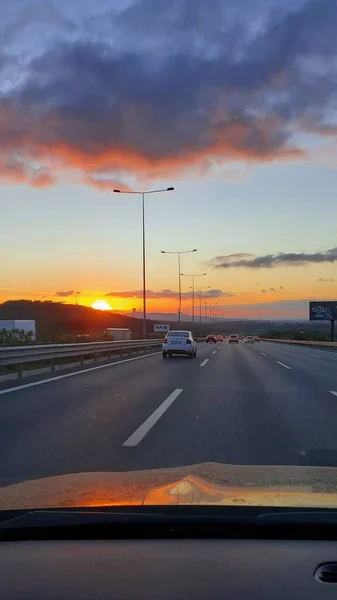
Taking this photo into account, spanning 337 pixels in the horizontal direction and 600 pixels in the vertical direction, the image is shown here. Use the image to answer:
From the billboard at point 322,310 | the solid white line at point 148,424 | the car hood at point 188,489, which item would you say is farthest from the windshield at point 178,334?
the billboard at point 322,310

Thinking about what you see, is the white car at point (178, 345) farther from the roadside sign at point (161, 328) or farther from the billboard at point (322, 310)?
the roadside sign at point (161, 328)

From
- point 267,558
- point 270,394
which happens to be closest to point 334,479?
point 267,558

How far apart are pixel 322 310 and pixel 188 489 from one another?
70827mm

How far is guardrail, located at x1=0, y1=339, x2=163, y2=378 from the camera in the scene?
15.8m

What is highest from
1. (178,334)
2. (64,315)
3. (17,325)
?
(64,315)

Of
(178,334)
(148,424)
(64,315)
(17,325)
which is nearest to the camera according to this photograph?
(148,424)

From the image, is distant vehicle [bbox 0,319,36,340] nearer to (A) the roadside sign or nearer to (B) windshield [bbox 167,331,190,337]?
(A) the roadside sign

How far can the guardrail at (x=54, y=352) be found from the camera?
51.8 ft

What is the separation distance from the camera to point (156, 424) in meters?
10.1

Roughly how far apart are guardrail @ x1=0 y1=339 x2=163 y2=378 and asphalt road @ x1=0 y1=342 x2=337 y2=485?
3.47 ft

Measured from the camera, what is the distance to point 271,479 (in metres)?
4.45

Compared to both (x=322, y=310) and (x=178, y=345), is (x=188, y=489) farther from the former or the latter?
(x=322, y=310)

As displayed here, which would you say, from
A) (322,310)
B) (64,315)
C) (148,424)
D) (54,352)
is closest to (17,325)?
(322,310)

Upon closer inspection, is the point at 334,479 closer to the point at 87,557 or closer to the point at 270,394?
the point at 87,557
